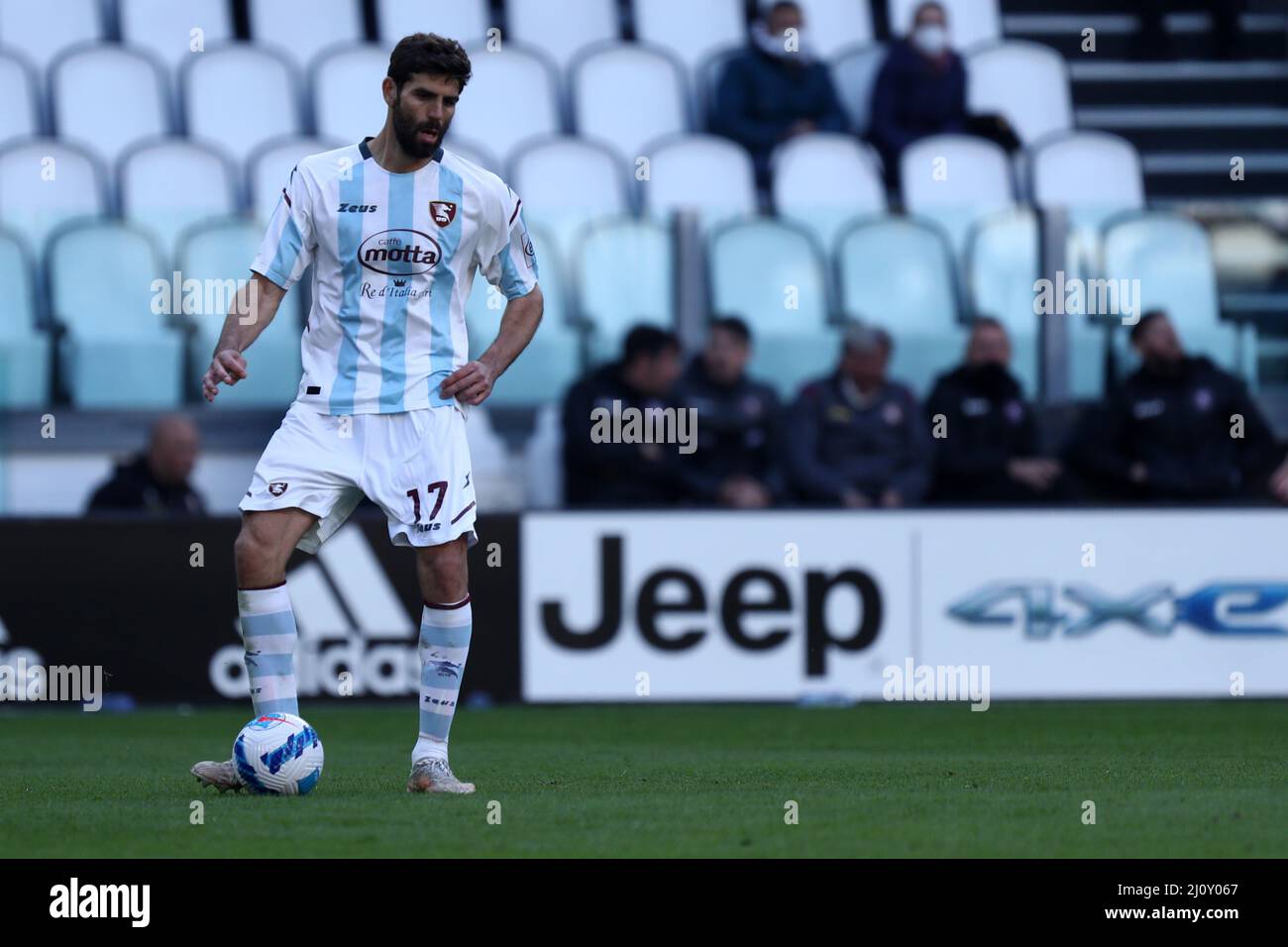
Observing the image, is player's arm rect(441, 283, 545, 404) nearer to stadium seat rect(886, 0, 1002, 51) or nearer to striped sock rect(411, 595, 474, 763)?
striped sock rect(411, 595, 474, 763)

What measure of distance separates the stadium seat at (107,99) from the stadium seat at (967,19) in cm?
481

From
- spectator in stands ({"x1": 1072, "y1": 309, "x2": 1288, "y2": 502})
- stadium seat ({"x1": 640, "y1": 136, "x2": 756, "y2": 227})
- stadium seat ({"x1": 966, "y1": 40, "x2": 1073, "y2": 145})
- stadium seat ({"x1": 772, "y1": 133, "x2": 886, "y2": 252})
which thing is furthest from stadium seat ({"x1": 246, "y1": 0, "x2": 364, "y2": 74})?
spectator in stands ({"x1": 1072, "y1": 309, "x2": 1288, "y2": 502})

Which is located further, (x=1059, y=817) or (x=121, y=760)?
(x=121, y=760)

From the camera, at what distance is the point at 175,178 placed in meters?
13.3

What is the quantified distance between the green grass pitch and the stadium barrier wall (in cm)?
62

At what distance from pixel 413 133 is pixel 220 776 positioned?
1.88 metres

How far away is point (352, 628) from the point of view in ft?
36.7

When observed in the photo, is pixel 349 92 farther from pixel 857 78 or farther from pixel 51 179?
pixel 857 78

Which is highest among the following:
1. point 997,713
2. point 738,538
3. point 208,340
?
point 208,340

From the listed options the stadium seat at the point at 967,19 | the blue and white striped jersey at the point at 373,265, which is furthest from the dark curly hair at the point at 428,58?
the stadium seat at the point at 967,19

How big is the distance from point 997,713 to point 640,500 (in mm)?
2102

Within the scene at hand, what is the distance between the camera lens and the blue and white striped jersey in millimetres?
6594
